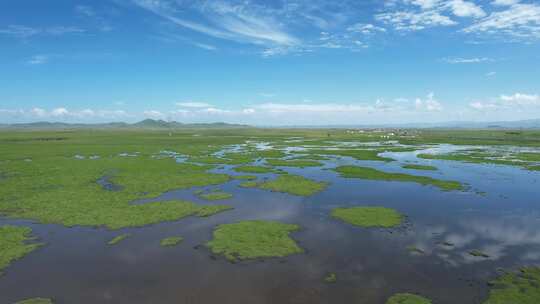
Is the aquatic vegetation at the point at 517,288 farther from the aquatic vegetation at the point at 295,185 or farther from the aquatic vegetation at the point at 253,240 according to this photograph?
the aquatic vegetation at the point at 295,185

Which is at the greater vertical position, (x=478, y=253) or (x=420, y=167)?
(x=420, y=167)

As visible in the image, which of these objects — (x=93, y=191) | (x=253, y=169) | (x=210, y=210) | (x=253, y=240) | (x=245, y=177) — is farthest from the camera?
(x=253, y=169)

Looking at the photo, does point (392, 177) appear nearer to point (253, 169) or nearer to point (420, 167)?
point (420, 167)

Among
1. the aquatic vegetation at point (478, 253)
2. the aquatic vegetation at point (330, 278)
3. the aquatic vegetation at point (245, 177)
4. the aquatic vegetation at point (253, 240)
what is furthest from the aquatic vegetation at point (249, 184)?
the aquatic vegetation at point (478, 253)

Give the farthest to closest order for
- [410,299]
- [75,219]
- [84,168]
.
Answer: [84,168] < [75,219] < [410,299]

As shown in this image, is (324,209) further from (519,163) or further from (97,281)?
(519,163)

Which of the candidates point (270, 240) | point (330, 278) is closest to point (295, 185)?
point (270, 240)

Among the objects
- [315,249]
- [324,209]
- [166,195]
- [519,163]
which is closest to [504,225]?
[324,209]
